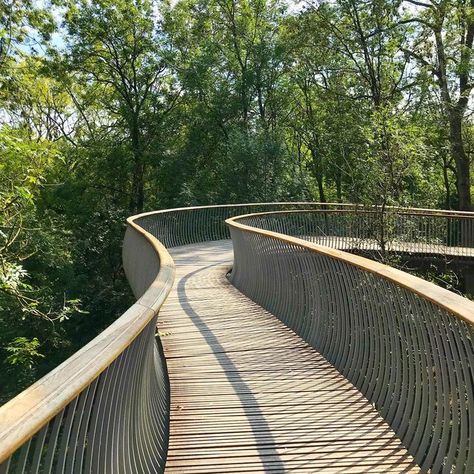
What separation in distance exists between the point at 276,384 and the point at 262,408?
22.3 inches

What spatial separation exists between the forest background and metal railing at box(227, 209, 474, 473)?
12.7m

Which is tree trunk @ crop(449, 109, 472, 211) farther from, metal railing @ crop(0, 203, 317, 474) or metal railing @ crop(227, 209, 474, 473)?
metal railing @ crop(0, 203, 317, 474)

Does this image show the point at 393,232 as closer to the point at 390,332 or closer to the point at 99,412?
the point at 390,332

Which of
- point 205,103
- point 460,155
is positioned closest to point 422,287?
point 460,155

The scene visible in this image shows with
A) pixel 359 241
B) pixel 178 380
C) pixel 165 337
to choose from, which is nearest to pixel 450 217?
pixel 359 241

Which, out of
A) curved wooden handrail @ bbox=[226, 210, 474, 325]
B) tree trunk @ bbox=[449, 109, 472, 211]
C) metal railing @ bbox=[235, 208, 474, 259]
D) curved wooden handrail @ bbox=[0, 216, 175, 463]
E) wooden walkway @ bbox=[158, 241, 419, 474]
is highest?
tree trunk @ bbox=[449, 109, 472, 211]

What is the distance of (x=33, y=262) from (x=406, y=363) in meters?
17.8

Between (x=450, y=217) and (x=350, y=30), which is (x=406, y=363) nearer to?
(x=450, y=217)

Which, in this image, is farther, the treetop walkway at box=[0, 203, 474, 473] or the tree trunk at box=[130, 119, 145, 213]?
the tree trunk at box=[130, 119, 145, 213]

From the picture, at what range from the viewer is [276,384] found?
4902 mm

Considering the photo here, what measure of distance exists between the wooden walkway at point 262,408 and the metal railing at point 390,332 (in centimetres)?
16

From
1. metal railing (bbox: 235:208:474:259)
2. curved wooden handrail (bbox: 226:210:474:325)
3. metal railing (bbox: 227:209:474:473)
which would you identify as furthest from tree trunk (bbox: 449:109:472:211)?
curved wooden handrail (bbox: 226:210:474:325)

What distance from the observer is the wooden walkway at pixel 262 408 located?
3.46 meters

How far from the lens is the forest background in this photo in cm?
2117
